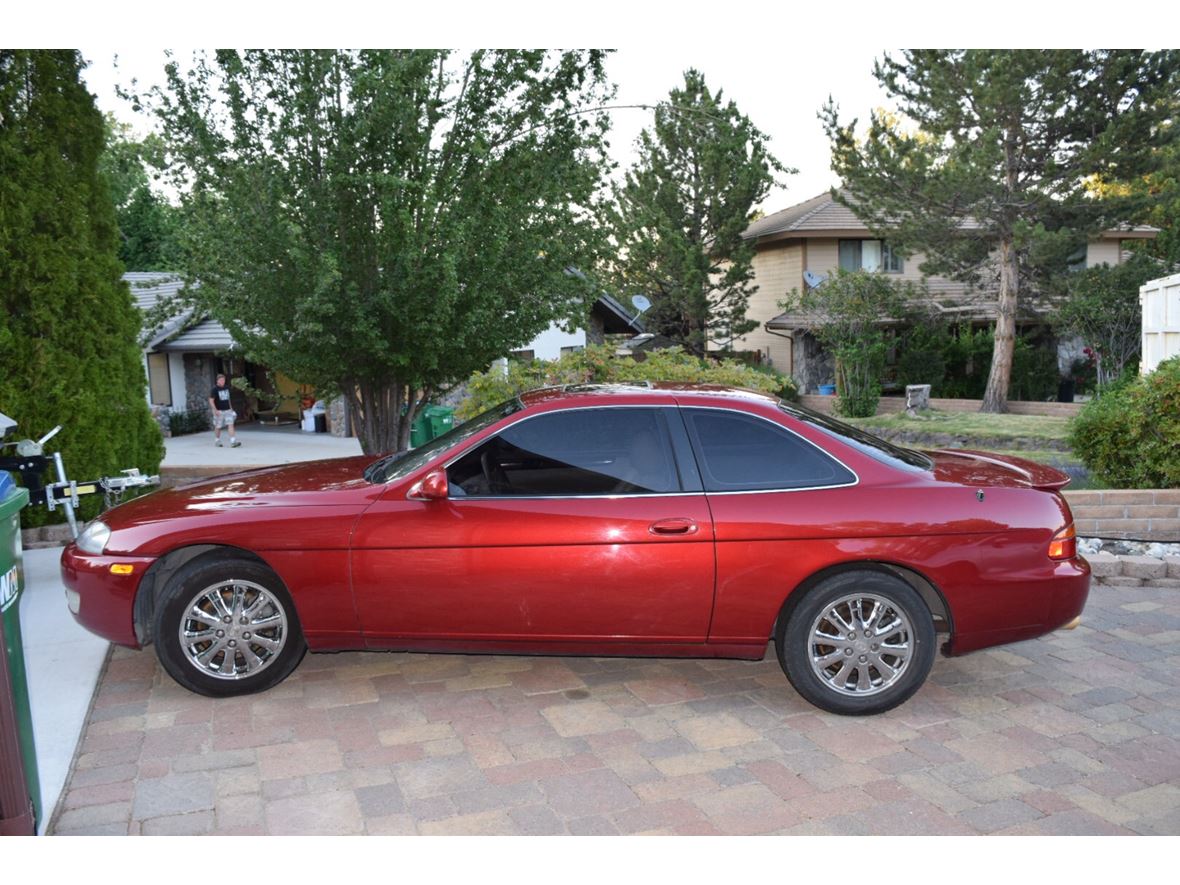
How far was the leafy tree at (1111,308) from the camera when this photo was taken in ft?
76.9

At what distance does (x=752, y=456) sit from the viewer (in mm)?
4707

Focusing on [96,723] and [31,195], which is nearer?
[96,723]

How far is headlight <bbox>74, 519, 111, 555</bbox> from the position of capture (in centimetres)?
483

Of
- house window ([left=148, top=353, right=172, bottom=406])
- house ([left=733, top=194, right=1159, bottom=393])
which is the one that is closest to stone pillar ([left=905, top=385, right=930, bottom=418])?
house ([left=733, top=194, right=1159, bottom=393])

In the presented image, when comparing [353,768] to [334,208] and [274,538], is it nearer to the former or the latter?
[274,538]

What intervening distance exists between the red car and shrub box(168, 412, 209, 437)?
1903cm

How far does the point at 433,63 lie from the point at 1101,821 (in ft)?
23.9

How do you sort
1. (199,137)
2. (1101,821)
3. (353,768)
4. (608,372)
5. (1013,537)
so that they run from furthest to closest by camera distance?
(608,372) → (199,137) → (1013,537) → (353,768) → (1101,821)

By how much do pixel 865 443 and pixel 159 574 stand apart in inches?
150

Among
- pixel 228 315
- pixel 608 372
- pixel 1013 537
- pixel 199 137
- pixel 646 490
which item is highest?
pixel 199 137

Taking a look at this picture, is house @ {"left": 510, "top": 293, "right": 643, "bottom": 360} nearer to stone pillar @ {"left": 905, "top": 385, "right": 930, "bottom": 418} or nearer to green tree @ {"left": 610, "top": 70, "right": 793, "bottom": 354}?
green tree @ {"left": 610, "top": 70, "right": 793, "bottom": 354}

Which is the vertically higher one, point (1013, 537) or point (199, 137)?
point (199, 137)

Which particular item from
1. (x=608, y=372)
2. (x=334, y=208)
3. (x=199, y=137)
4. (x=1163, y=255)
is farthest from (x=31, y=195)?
(x=1163, y=255)

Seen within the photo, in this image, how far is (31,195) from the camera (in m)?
8.34
